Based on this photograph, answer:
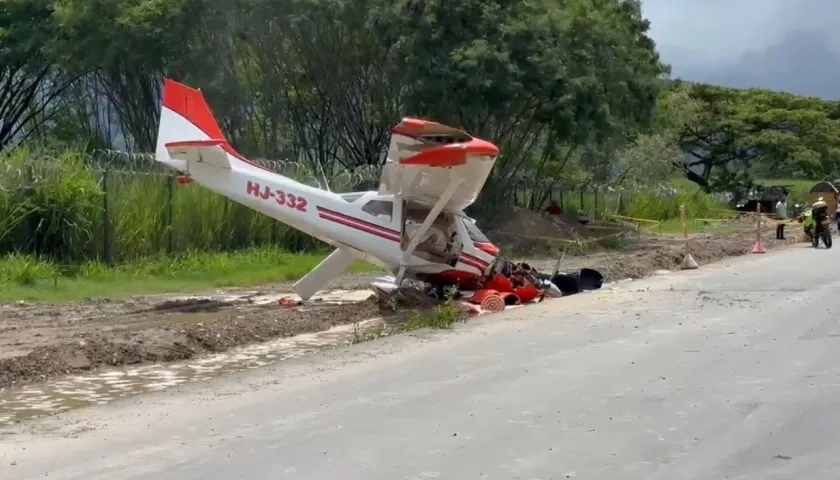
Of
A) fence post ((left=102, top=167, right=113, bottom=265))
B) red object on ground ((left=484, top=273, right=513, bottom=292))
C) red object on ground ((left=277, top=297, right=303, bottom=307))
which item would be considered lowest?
red object on ground ((left=277, top=297, right=303, bottom=307))

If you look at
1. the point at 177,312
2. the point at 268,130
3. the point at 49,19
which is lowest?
the point at 177,312

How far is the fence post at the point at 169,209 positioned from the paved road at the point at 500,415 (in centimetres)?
1035

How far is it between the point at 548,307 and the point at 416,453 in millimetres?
9616

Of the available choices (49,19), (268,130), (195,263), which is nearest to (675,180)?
(268,130)

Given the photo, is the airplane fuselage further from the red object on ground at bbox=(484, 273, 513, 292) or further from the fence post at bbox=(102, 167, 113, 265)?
the fence post at bbox=(102, 167, 113, 265)

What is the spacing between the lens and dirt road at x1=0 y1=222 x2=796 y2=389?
11.9m

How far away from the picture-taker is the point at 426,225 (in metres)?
17.8

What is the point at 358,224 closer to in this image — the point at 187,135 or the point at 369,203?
the point at 369,203

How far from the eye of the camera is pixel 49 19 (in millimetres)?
34250

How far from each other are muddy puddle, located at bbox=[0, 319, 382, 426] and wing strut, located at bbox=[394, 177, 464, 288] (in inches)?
138

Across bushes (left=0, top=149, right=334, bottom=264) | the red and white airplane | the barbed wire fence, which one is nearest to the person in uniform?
the barbed wire fence

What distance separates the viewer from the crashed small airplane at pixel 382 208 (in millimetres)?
17500

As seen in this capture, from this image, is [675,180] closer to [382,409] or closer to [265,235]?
[265,235]

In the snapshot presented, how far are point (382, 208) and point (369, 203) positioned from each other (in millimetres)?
219
